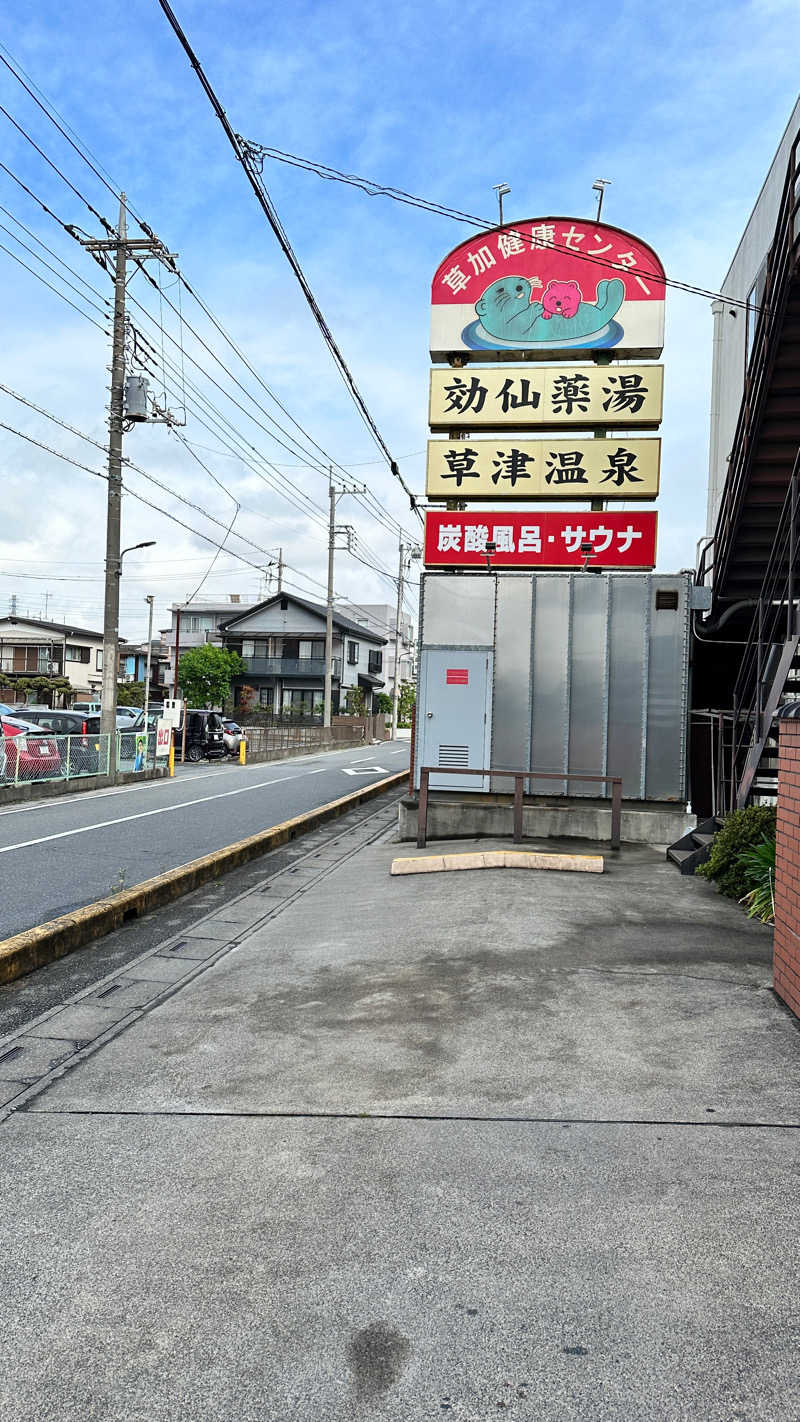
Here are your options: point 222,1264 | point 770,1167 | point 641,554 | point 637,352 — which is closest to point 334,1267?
point 222,1264

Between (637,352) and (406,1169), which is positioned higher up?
(637,352)

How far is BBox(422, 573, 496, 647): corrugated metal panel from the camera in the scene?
42.5ft

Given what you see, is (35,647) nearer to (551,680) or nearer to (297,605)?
(297,605)

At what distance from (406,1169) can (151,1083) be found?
1.62m

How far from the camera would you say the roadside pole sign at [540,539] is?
13242 mm

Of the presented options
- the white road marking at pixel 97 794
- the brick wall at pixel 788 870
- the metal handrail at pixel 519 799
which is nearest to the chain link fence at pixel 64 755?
the white road marking at pixel 97 794

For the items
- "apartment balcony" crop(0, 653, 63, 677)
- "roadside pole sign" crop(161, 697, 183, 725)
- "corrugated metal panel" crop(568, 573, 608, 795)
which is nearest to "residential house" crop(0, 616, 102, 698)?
"apartment balcony" crop(0, 653, 63, 677)

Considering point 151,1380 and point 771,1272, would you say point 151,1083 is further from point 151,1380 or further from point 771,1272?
point 771,1272

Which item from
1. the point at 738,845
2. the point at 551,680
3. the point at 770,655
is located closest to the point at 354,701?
the point at 551,680

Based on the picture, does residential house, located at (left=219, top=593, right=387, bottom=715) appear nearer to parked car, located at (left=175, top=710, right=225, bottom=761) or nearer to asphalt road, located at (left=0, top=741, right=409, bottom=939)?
parked car, located at (left=175, top=710, right=225, bottom=761)

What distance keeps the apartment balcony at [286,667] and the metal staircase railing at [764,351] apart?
50.2 metres

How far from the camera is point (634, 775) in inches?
491

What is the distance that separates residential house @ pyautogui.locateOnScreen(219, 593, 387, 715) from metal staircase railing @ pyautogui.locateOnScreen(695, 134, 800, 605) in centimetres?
5027

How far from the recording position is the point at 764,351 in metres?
9.08
